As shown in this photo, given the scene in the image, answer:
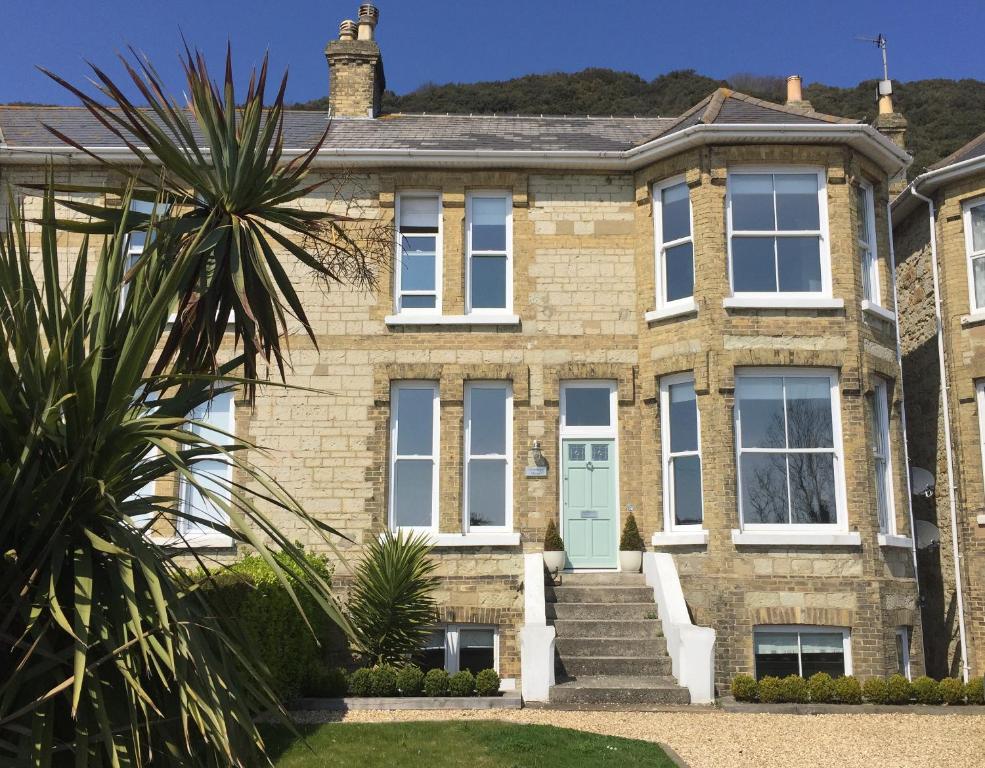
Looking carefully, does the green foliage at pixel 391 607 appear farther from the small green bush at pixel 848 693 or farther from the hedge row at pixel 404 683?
the small green bush at pixel 848 693

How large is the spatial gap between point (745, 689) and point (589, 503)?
12.5 feet

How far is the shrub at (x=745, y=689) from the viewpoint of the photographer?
12.1 meters

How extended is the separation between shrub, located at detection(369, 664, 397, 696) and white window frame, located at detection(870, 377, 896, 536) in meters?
7.01

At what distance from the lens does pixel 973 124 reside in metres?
41.6

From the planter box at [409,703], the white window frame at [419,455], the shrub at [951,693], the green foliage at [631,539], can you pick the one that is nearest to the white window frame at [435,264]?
the white window frame at [419,455]

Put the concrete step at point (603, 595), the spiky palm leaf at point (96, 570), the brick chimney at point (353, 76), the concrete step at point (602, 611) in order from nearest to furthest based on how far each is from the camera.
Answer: the spiky palm leaf at point (96, 570) → the concrete step at point (602, 611) → the concrete step at point (603, 595) → the brick chimney at point (353, 76)

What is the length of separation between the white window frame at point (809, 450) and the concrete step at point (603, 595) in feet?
5.28

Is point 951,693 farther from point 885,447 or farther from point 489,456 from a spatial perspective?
point 489,456

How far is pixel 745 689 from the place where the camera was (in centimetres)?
1208

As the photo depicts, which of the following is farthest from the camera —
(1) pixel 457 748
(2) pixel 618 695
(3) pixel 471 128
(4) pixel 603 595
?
(3) pixel 471 128

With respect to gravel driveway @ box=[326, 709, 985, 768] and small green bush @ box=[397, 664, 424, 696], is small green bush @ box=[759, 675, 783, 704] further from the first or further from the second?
small green bush @ box=[397, 664, 424, 696]

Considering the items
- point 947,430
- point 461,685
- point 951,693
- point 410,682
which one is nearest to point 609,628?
point 461,685

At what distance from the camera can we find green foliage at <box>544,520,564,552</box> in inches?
565

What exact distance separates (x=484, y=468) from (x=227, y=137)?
852 cm
